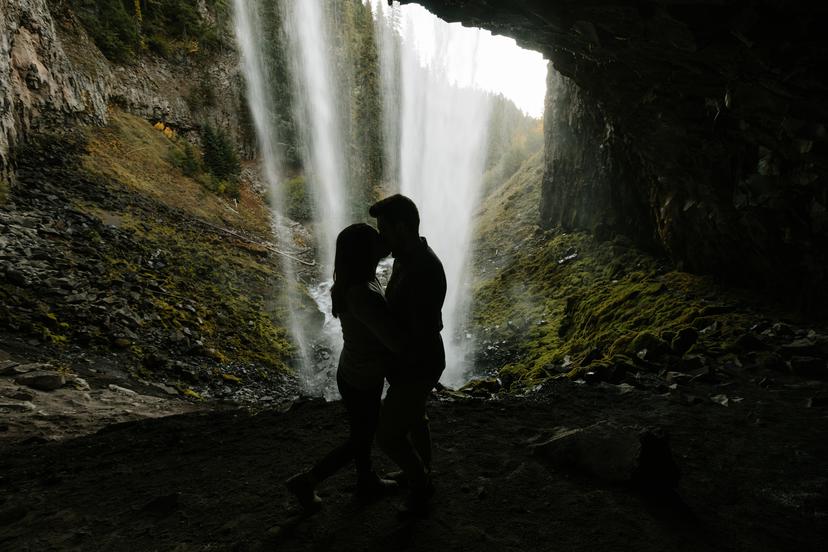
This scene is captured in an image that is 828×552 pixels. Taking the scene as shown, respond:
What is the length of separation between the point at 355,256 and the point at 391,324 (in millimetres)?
470

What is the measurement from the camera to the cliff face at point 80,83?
41.8 ft

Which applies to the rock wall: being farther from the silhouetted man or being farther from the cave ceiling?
the silhouetted man

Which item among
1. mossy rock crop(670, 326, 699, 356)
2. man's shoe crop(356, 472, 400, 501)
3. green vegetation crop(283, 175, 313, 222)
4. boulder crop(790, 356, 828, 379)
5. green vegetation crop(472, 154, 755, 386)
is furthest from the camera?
green vegetation crop(283, 175, 313, 222)

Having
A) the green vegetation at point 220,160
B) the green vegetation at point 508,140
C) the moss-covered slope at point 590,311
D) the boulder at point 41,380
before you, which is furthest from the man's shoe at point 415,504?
the green vegetation at point 508,140

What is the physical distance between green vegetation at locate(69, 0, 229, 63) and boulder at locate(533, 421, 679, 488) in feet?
85.4

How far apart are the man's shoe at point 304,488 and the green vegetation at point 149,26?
2528cm

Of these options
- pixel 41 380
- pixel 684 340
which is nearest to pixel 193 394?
pixel 41 380

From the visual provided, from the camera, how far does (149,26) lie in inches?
922

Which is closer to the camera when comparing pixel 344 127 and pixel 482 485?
→ pixel 482 485

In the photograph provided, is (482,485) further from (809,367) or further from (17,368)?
(17,368)

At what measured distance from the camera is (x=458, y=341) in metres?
13.7

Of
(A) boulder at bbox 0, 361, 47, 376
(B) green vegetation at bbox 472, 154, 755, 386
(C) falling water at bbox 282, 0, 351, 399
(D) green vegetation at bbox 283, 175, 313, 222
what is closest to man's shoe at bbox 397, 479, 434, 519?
(B) green vegetation at bbox 472, 154, 755, 386

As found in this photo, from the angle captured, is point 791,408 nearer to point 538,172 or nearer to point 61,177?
point 61,177

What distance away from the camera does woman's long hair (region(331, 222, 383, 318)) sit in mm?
2531
